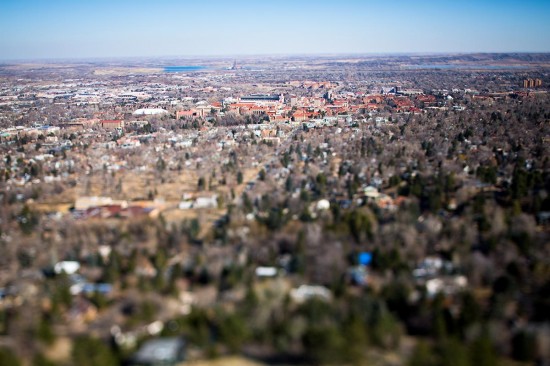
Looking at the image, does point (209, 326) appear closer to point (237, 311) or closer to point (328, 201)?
point (237, 311)

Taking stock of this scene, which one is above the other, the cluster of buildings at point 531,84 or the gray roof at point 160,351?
the cluster of buildings at point 531,84

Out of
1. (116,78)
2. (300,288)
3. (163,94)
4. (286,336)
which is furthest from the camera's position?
(116,78)

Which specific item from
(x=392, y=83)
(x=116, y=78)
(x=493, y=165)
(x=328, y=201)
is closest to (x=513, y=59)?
(x=392, y=83)

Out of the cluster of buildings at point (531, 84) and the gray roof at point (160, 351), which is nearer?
the gray roof at point (160, 351)

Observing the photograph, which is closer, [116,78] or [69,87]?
[69,87]

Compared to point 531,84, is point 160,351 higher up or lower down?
lower down

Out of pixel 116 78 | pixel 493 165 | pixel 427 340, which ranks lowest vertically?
pixel 427 340

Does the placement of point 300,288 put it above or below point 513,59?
below

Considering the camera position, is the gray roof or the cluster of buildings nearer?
the gray roof

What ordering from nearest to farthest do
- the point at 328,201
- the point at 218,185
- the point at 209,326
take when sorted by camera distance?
1. the point at 209,326
2. the point at 328,201
3. the point at 218,185

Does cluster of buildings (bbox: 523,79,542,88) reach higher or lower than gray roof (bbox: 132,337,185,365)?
higher

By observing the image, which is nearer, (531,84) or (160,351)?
(160,351)
